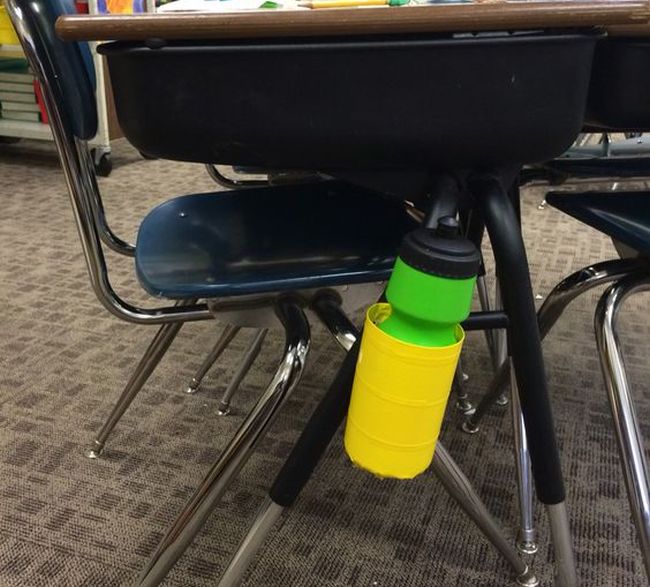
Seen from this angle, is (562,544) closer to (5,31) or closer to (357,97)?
(357,97)

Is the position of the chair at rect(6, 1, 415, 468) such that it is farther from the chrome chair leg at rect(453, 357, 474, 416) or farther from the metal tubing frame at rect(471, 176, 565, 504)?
the chrome chair leg at rect(453, 357, 474, 416)

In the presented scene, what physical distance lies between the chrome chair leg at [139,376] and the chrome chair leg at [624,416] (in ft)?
1.80

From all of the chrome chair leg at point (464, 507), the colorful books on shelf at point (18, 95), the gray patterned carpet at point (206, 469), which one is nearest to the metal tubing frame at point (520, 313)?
the chrome chair leg at point (464, 507)

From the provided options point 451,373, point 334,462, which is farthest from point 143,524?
point 451,373

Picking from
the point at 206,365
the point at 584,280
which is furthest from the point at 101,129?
the point at 584,280

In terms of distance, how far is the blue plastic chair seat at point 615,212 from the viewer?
2.56ft

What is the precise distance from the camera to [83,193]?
0.76m

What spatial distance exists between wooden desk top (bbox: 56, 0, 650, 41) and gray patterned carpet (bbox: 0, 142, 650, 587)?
669 millimetres

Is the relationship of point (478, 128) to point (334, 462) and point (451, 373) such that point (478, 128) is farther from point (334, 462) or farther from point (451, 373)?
point (334, 462)

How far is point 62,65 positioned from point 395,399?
1.57 ft

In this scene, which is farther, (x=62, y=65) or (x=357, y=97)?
(x=62, y=65)

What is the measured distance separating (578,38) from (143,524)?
0.81m

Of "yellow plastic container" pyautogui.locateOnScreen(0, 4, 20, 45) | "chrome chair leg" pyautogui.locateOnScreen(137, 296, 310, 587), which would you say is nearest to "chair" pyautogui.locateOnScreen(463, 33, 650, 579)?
"chrome chair leg" pyautogui.locateOnScreen(137, 296, 310, 587)

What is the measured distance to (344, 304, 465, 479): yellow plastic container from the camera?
1.74ft
